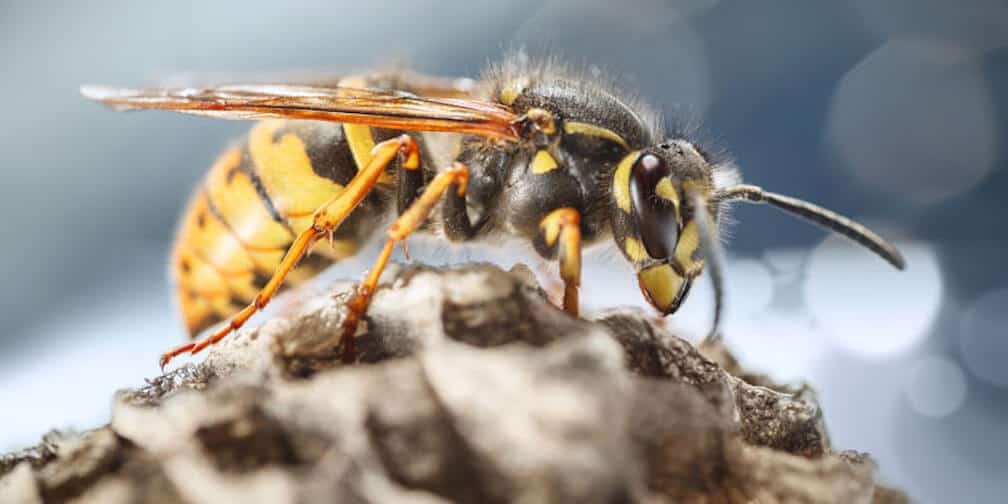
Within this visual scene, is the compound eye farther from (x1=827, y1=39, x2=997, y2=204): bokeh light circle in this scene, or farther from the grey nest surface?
(x1=827, y1=39, x2=997, y2=204): bokeh light circle

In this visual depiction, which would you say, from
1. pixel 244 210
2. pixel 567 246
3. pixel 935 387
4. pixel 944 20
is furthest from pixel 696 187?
pixel 944 20

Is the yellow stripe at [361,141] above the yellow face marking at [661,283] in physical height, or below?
above

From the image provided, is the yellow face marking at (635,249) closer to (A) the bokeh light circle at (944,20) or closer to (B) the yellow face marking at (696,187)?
(B) the yellow face marking at (696,187)

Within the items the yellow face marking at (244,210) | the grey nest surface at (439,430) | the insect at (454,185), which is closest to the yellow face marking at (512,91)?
the insect at (454,185)

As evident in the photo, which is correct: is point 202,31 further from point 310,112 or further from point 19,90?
point 310,112

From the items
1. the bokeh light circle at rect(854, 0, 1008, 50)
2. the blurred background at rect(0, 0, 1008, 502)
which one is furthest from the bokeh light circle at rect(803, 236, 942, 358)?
the bokeh light circle at rect(854, 0, 1008, 50)

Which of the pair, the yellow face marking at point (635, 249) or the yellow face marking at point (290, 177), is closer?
the yellow face marking at point (635, 249)

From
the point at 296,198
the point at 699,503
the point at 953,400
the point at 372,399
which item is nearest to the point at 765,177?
the point at 953,400
